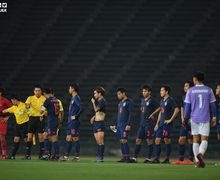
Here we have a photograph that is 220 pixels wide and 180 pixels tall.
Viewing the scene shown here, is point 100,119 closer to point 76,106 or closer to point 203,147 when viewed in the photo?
point 76,106

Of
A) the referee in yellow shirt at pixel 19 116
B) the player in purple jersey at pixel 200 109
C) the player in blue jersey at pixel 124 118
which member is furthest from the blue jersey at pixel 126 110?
the player in purple jersey at pixel 200 109

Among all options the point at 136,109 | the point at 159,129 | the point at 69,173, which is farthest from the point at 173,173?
the point at 136,109

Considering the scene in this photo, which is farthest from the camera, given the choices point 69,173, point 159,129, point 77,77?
point 77,77

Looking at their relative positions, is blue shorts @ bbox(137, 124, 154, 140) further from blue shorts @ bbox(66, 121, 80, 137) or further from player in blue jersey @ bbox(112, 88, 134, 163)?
blue shorts @ bbox(66, 121, 80, 137)

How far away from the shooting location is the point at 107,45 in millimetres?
33906

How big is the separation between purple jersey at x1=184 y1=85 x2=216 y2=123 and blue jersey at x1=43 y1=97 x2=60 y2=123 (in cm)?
570

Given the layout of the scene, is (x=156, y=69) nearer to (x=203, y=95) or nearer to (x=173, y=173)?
(x=203, y=95)

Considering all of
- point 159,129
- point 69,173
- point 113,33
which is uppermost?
point 113,33

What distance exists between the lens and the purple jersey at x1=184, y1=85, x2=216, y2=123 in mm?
16391

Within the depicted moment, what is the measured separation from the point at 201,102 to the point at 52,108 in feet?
19.4

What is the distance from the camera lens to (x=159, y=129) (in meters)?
20.6

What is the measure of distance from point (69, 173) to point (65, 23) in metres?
21.8

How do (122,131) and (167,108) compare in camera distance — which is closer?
(167,108)

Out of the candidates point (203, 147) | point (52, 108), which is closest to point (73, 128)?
point (52, 108)
